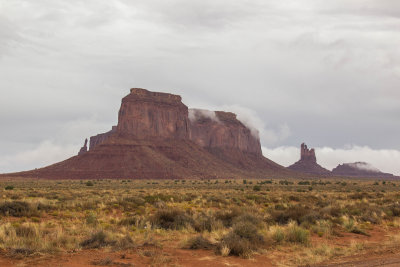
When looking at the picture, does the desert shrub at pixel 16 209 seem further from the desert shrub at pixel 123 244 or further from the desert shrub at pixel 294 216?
the desert shrub at pixel 294 216

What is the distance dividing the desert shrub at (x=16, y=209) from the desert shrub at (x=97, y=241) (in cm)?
914

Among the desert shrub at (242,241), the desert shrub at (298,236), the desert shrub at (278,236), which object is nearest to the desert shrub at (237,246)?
the desert shrub at (242,241)

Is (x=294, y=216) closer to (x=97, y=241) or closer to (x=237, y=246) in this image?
(x=237, y=246)

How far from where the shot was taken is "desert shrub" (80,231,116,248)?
11078mm

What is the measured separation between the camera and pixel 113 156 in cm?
11875

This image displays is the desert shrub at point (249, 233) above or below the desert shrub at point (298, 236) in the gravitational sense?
above

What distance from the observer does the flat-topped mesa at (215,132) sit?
18362 cm

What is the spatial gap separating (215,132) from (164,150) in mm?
56071

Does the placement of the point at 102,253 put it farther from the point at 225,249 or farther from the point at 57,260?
the point at 225,249

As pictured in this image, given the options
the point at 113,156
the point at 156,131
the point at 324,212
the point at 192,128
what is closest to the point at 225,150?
the point at 192,128

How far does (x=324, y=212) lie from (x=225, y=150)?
6269 inches

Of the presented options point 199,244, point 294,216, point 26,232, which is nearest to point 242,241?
point 199,244

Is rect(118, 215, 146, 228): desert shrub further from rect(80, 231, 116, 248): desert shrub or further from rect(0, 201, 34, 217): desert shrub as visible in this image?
rect(0, 201, 34, 217): desert shrub

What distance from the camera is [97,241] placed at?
11.4 metres
